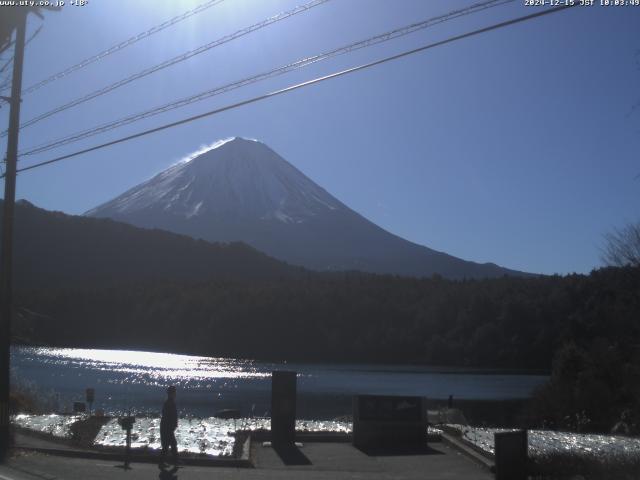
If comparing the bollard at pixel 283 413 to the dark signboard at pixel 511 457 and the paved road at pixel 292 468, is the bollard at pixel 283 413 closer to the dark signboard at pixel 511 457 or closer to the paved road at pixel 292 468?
the paved road at pixel 292 468

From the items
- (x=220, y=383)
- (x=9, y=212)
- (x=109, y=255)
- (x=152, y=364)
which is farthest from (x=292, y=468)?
(x=109, y=255)

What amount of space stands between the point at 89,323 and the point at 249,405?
5556 cm

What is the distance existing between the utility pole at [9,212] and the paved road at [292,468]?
2.88 m

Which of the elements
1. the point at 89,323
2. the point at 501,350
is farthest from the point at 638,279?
the point at 89,323

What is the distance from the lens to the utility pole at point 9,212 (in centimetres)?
1753

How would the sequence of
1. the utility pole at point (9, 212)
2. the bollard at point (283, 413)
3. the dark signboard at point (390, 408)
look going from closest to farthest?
the bollard at point (283, 413)
the dark signboard at point (390, 408)
the utility pole at point (9, 212)

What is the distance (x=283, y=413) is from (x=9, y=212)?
711 centimetres

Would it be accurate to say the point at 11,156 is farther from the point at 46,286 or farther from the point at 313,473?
the point at 46,286

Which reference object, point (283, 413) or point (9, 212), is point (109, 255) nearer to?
point (9, 212)

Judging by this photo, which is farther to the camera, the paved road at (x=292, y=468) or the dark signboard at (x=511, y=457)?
the paved road at (x=292, y=468)

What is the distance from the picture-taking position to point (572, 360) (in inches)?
1298

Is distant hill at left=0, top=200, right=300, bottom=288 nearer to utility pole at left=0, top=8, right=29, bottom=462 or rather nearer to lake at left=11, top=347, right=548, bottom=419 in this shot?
lake at left=11, top=347, right=548, bottom=419

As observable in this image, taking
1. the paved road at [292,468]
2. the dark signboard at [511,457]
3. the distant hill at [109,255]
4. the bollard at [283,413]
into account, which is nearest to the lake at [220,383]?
the bollard at [283,413]

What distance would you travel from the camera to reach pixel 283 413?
16984 mm
